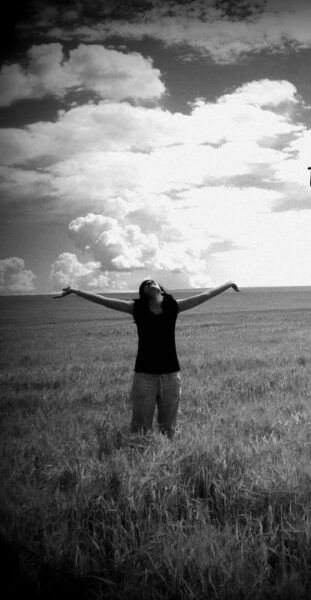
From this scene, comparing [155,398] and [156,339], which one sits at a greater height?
[156,339]

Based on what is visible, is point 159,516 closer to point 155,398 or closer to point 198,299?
point 155,398

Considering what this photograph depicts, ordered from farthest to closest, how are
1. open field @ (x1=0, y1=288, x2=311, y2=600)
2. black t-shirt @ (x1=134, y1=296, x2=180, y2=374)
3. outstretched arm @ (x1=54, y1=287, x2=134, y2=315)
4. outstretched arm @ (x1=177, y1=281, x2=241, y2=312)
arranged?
1. outstretched arm @ (x1=177, y1=281, x2=241, y2=312)
2. outstretched arm @ (x1=54, y1=287, x2=134, y2=315)
3. black t-shirt @ (x1=134, y1=296, x2=180, y2=374)
4. open field @ (x1=0, y1=288, x2=311, y2=600)

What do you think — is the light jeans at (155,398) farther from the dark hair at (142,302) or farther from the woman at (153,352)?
the dark hair at (142,302)

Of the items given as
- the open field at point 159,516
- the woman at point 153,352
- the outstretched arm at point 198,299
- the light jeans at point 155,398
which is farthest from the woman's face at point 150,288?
the open field at point 159,516

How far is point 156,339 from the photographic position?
4812 mm

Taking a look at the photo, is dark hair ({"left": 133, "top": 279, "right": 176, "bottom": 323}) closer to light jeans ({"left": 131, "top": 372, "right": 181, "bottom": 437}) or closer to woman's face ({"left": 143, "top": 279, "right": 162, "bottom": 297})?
woman's face ({"left": 143, "top": 279, "right": 162, "bottom": 297})

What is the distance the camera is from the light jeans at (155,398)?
4848mm

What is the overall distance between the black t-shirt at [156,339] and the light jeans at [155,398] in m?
0.11

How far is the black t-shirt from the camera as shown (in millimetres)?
4793

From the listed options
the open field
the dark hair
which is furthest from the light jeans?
the dark hair

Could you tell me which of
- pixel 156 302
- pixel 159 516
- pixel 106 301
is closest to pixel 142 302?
pixel 156 302

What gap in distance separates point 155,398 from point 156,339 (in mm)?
711

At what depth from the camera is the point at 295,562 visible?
119 inches

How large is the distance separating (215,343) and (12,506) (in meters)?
18.9
